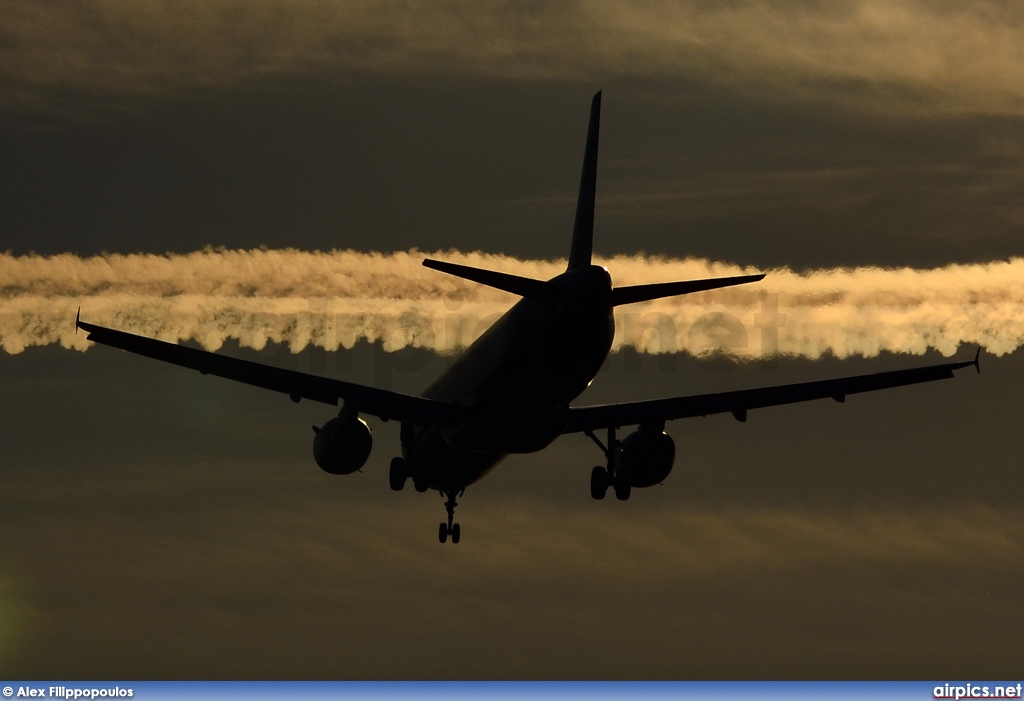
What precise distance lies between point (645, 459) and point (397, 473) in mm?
8529

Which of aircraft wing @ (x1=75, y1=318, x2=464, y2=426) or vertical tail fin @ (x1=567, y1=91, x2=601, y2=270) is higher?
vertical tail fin @ (x1=567, y1=91, x2=601, y2=270)

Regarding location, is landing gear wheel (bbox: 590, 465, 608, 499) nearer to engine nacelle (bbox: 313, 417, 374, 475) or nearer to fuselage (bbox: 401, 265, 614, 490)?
fuselage (bbox: 401, 265, 614, 490)

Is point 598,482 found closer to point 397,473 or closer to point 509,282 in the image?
point 397,473

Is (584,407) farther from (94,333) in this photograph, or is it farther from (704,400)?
(94,333)

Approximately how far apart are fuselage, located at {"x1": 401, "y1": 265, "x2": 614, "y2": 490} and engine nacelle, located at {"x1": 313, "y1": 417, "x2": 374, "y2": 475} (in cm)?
190

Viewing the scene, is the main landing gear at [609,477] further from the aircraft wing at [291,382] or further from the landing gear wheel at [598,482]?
the aircraft wing at [291,382]

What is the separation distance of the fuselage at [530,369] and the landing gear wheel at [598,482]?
15.1 feet

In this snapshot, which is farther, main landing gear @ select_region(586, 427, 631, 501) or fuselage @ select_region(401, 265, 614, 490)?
main landing gear @ select_region(586, 427, 631, 501)

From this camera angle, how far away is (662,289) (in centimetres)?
4681

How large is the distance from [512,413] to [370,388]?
16.2 feet

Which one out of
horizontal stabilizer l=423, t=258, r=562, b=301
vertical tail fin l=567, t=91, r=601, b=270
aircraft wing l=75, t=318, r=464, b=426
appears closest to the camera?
horizontal stabilizer l=423, t=258, r=562, b=301

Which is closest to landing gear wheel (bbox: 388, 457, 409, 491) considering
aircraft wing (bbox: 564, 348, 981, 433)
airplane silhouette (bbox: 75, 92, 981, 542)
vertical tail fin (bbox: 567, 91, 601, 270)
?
airplane silhouette (bbox: 75, 92, 981, 542)

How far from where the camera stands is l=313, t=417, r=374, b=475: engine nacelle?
52188mm

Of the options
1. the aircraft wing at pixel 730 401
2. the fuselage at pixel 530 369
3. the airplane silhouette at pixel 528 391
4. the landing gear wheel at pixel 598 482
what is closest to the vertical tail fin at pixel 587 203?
the airplane silhouette at pixel 528 391
